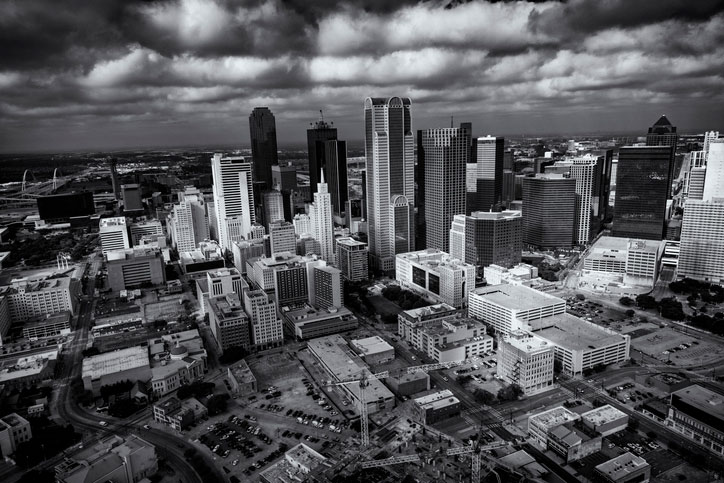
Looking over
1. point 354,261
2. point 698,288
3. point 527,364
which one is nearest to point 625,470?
point 527,364

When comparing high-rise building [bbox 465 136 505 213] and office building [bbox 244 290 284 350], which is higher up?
high-rise building [bbox 465 136 505 213]

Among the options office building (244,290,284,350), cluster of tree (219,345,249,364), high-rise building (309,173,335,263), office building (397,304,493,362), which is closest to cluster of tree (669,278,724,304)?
office building (397,304,493,362)

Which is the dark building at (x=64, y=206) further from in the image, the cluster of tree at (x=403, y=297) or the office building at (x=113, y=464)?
the office building at (x=113, y=464)

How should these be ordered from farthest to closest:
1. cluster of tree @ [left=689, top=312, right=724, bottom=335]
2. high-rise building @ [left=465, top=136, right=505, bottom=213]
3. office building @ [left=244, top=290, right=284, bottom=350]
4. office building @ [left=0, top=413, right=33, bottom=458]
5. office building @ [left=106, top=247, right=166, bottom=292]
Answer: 1. high-rise building @ [left=465, top=136, right=505, bottom=213]
2. office building @ [left=106, top=247, right=166, bottom=292]
3. cluster of tree @ [left=689, top=312, right=724, bottom=335]
4. office building @ [left=244, top=290, right=284, bottom=350]
5. office building @ [left=0, top=413, right=33, bottom=458]

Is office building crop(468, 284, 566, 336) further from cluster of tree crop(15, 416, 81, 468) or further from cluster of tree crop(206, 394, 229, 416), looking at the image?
cluster of tree crop(15, 416, 81, 468)

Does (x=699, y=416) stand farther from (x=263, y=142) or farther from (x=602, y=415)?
(x=263, y=142)
